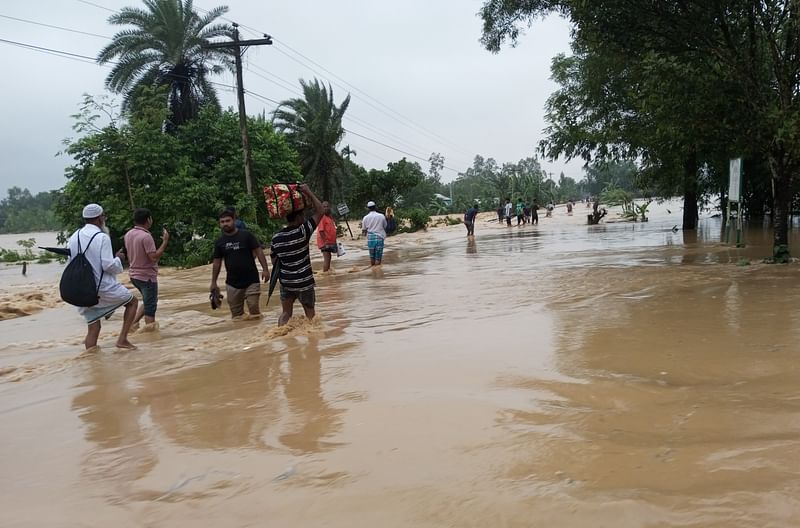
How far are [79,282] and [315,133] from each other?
3159 cm

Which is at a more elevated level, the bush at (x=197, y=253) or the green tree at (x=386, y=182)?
the green tree at (x=386, y=182)

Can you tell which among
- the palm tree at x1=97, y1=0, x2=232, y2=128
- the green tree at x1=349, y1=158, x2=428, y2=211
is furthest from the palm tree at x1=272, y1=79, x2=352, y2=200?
the palm tree at x1=97, y1=0, x2=232, y2=128


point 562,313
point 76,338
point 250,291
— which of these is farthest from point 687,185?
point 76,338

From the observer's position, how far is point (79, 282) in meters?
6.12

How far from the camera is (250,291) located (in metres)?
8.05

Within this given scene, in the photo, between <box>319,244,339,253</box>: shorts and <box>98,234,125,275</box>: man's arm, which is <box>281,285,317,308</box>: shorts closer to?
<box>98,234,125,275</box>: man's arm

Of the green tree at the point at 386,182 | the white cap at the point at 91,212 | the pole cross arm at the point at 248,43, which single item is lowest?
the white cap at the point at 91,212

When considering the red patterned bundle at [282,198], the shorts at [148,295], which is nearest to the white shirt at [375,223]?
the shorts at [148,295]

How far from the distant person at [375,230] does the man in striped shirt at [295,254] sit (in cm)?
711

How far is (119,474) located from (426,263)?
13028 mm

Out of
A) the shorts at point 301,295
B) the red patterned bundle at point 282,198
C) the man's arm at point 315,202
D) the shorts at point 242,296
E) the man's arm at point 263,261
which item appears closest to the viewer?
the red patterned bundle at point 282,198

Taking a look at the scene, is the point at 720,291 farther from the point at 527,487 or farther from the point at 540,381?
the point at 527,487

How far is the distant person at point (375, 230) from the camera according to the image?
47.6ft

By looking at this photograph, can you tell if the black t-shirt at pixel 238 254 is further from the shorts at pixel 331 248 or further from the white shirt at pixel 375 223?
the white shirt at pixel 375 223
